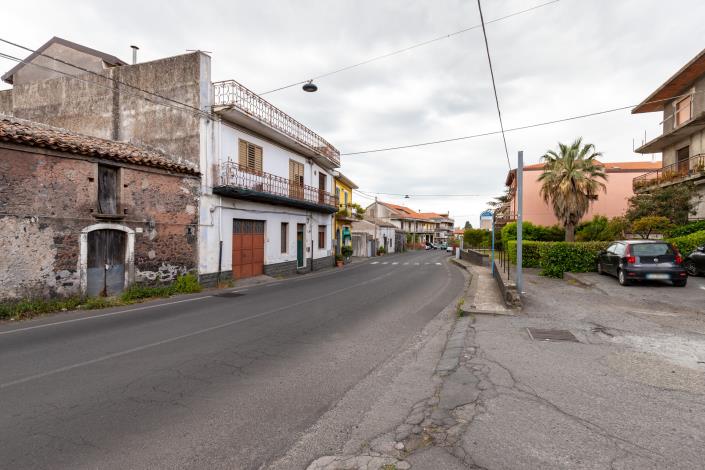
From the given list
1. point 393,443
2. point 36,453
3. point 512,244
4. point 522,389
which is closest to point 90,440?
point 36,453

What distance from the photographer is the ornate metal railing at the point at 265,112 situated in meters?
14.9

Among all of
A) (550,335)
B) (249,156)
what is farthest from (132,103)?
(550,335)

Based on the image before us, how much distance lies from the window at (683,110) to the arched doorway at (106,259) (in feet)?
91.3

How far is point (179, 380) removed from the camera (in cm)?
441

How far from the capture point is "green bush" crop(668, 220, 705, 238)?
16905mm

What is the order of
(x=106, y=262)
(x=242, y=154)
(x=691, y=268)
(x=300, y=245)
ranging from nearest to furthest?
1. (x=106, y=262)
2. (x=691, y=268)
3. (x=242, y=154)
4. (x=300, y=245)

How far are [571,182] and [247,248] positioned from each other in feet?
69.9

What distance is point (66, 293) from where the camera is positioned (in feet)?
34.0

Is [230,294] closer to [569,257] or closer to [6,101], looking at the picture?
[569,257]

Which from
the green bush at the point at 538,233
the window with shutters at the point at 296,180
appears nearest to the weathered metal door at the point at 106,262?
the window with shutters at the point at 296,180

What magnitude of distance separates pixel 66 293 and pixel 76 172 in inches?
137

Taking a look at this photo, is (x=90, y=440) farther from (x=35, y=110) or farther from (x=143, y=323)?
(x=35, y=110)

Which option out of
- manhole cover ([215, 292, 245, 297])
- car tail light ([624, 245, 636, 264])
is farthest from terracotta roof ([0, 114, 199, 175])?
car tail light ([624, 245, 636, 264])

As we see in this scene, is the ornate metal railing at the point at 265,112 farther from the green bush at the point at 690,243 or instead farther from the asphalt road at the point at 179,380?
the green bush at the point at 690,243
